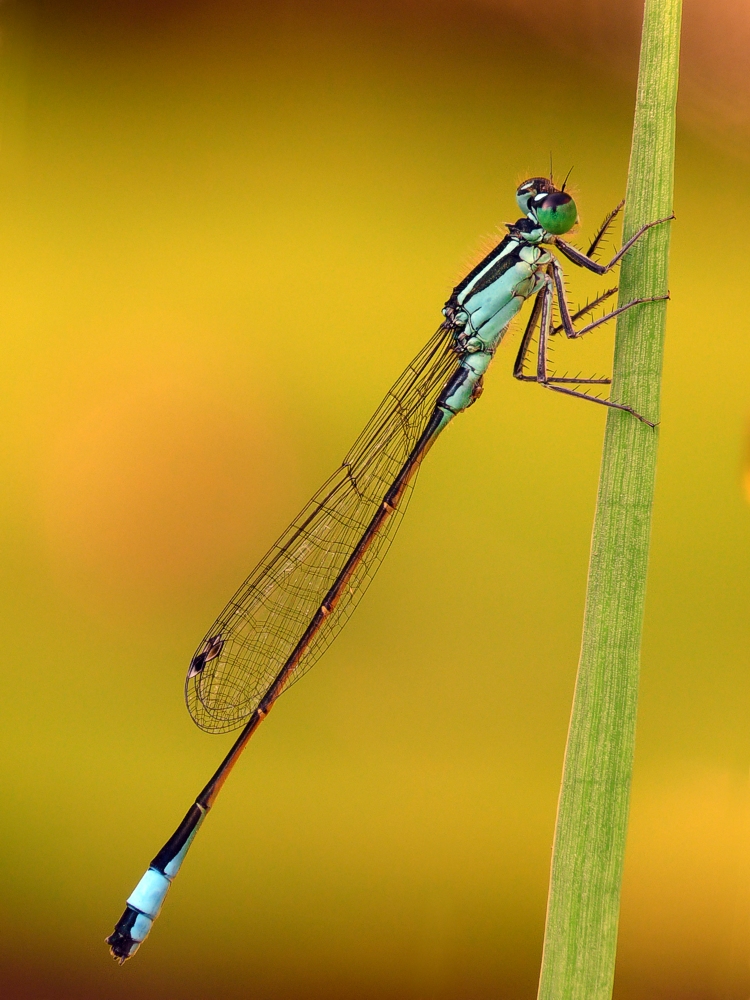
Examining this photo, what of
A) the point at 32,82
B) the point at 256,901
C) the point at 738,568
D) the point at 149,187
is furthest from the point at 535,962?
the point at 32,82

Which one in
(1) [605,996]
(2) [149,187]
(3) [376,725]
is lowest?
(1) [605,996]

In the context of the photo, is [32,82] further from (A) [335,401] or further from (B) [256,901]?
(B) [256,901]

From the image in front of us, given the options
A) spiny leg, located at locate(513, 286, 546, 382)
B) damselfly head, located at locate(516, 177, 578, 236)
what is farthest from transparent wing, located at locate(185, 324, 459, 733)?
damselfly head, located at locate(516, 177, 578, 236)

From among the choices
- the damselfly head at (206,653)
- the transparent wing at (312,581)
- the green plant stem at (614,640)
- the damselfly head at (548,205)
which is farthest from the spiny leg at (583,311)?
the damselfly head at (206,653)

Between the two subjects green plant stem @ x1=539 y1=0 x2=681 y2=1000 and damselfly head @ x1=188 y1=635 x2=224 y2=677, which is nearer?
green plant stem @ x1=539 y1=0 x2=681 y2=1000

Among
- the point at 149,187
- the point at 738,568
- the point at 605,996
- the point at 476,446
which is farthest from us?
the point at 149,187

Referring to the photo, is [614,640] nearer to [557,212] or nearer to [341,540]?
[557,212]

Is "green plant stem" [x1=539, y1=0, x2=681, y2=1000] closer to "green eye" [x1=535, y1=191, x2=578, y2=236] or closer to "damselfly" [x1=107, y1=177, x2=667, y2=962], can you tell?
"green eye" [x1=535, y1=191, x2=578, y2=236]

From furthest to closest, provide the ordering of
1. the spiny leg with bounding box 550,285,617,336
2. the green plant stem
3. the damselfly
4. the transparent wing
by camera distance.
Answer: the transparent wing → the damselfly → the spiny leg with bounding box 550,285,617,336 → the green plant stem
